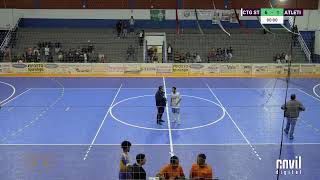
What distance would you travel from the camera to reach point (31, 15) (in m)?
38.7

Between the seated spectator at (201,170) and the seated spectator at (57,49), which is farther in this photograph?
the seated spectator at (57,49)

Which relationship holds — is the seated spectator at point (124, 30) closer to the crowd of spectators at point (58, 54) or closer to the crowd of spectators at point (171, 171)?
the crowd of spectators at point (58, 54)

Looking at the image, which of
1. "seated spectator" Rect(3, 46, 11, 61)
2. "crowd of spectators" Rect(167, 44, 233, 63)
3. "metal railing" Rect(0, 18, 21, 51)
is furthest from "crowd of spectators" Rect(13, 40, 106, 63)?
"crowd of spectators" Rect(167, 44, 233, 63)

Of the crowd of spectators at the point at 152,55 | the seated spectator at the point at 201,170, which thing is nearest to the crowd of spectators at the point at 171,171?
the seated spectator at the point at 201,170

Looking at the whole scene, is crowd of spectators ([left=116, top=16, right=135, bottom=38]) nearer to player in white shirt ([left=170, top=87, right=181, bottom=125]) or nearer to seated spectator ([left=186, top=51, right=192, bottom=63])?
seated spectator ([left=186, top=51, right=192, bottom=63])

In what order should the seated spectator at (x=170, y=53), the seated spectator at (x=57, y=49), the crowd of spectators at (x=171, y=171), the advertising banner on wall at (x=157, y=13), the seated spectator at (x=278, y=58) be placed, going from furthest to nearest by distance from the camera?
the advertising banner on wall at (x=157, y=13) < the seated spectator at (x=170, y=53) < the seated spectator at (x=57, y=49) < the seated spectator at (x=278, y=58) < the crowd of spectators at (x=171, y=171)

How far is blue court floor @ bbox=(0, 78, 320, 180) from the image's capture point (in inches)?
479

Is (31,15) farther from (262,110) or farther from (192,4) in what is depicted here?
(262,110)

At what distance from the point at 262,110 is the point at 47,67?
17851 millimetres

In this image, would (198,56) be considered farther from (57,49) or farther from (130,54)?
(57,49)

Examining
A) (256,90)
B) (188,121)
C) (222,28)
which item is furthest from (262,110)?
(222,28)

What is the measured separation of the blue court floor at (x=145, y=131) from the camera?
12156 millimetres

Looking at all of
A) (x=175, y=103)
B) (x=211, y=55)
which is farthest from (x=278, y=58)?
(x=175, y=103)

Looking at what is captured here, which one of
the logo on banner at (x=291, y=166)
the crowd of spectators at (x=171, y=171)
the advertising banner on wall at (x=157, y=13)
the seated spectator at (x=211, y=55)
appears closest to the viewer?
the crowd of spectators at (x=171, y=171)
